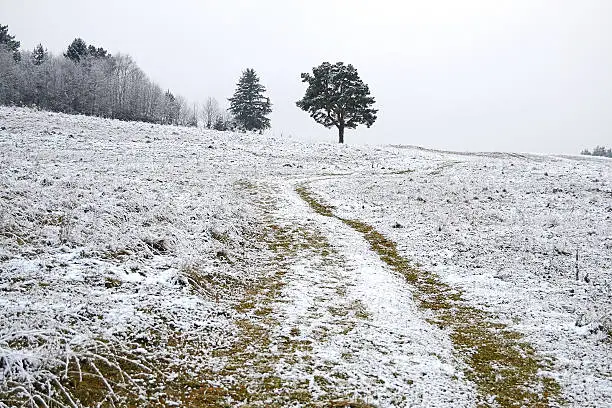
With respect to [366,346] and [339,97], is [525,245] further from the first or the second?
[339,97]

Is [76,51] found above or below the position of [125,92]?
above

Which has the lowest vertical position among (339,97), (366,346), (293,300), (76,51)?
(366,346)

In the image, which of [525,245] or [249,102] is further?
[249,102]

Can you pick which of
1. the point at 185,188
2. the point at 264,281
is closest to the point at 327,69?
the point at 185,188

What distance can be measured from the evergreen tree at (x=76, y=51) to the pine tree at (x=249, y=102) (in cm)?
2864

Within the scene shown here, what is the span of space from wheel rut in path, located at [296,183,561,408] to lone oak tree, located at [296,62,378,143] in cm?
4413

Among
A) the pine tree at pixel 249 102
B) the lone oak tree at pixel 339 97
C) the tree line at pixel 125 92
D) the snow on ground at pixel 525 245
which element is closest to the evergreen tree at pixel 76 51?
the tree line at pixel 125 92

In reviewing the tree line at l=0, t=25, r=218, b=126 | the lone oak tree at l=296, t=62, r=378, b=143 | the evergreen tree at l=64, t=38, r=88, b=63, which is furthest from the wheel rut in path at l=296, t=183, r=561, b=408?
the evergreen tree at l=64, t=38, r=88, b=63

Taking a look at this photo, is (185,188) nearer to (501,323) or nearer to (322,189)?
(322,189)

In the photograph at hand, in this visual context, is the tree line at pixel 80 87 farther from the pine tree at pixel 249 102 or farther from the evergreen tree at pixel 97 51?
the pine tree at pixel 249 102

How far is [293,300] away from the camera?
8.49 meters

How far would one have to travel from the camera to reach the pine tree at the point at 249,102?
210 feet

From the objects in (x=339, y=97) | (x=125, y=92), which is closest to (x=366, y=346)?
(x=339, y=97)

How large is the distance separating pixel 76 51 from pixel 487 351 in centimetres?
8279
